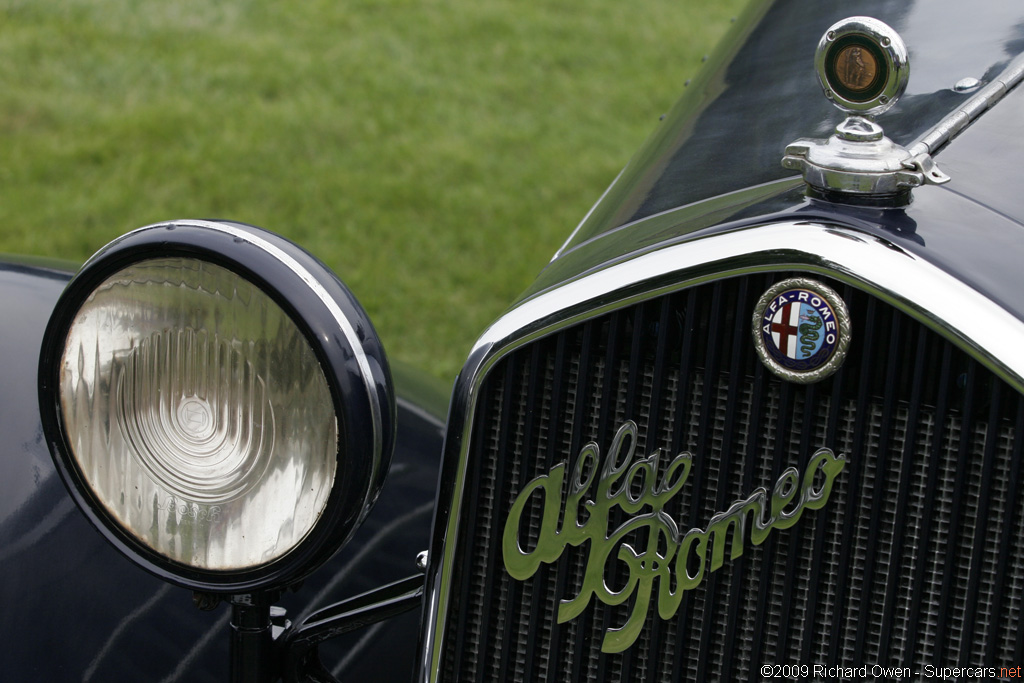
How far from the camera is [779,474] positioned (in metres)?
1.29

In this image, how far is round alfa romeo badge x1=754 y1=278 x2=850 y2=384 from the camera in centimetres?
122

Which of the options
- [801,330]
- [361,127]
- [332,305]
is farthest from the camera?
[361,127]

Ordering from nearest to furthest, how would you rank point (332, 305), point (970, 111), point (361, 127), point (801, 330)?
1. point (801, 330)
2. point (332, 305)
3. point (970, 111)
4. point (361, 127)

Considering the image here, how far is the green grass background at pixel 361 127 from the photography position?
4.71m

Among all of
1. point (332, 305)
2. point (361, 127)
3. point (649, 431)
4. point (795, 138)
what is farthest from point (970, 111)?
point (361, 127)

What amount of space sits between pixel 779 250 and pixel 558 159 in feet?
14.4

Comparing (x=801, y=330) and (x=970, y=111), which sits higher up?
(x=970, y=111)

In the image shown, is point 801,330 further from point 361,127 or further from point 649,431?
point 361,127

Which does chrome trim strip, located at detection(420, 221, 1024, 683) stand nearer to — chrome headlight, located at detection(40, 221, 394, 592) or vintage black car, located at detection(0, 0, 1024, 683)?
vintage black car, located at detection(0, 0, 1024, 683)

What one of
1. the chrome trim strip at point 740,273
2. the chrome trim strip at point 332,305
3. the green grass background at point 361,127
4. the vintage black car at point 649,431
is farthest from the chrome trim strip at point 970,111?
the green grass background at point 361,127

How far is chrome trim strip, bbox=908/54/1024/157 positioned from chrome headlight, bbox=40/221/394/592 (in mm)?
749

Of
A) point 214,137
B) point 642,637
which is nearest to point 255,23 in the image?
point 214,137

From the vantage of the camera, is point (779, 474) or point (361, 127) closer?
point (779, 474)

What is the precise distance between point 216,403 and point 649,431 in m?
0.53
